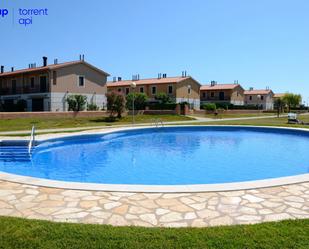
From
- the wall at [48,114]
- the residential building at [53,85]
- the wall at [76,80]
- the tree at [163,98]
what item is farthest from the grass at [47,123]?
the tree at [163,98]

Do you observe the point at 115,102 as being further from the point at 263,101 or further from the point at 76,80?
the point at 263,101

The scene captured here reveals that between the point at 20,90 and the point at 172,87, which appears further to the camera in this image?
the point at 172,87

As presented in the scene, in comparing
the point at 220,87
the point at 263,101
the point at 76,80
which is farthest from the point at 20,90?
the point at 263,101

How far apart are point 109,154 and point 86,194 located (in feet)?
23.4

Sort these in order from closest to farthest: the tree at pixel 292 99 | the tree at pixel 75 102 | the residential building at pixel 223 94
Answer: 1. the tree at pixel 75 102
2. the residential building at pixel 223 94
3. the tree at pixel 292 99

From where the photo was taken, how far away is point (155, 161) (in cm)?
1097

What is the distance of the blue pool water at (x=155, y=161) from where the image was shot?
8.67m

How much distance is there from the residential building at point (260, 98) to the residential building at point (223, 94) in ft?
28.8

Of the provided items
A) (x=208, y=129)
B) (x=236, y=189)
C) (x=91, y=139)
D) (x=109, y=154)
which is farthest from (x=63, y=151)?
(x=208, y=129)

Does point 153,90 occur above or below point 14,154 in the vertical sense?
above

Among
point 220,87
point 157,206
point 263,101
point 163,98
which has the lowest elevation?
point 157,206

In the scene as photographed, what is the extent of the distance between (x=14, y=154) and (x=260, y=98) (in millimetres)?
65153

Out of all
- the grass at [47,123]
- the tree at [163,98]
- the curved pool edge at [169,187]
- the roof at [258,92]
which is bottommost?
the curved pool edge at [169,187]

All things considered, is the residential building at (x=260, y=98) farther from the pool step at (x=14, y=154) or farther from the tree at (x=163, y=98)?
the pool step at (x=14, y=154)
